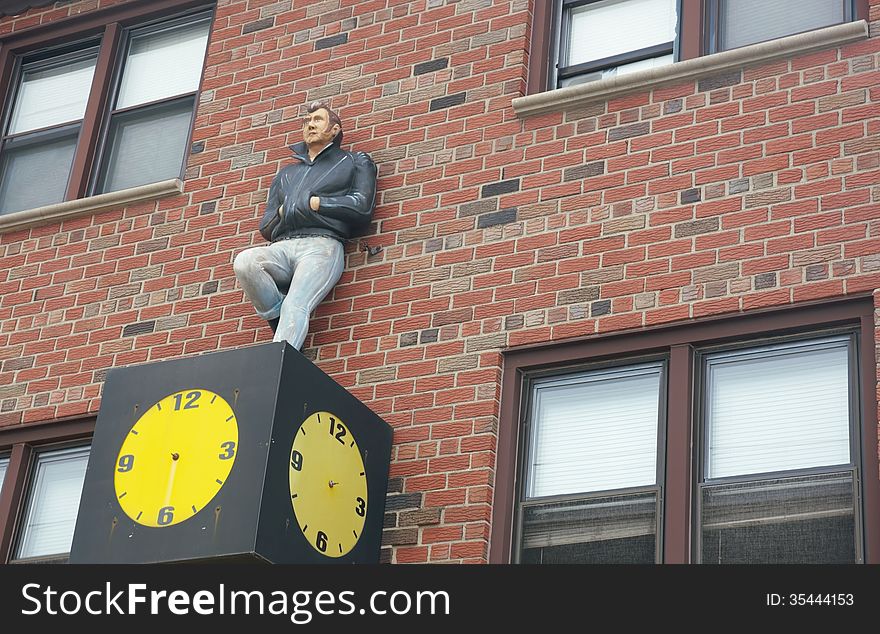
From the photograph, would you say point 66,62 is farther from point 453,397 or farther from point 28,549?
point 453,397

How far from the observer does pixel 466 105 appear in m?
9.98

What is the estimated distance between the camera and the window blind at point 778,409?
8.02 meters

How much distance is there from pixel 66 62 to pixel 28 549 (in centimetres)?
411

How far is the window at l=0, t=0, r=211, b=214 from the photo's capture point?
11320mm

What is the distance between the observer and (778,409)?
821cm

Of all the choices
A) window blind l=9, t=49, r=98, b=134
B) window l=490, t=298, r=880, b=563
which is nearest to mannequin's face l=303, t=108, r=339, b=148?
window l=490, t=298, r=880, b=563

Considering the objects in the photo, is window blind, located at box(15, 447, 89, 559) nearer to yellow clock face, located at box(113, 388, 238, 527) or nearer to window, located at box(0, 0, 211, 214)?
yellow clock face, located at box(113, 388, 238, 527)

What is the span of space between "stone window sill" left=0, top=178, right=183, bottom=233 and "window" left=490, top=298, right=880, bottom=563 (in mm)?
3048

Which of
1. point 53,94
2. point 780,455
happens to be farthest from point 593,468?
point 53,94

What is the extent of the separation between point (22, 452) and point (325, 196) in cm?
254

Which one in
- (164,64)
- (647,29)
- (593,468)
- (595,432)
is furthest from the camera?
(164,64)

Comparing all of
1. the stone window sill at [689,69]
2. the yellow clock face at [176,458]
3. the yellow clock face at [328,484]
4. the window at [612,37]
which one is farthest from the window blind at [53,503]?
the window at [612,37]

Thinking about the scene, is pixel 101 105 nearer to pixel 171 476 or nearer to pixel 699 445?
pixel 171 476

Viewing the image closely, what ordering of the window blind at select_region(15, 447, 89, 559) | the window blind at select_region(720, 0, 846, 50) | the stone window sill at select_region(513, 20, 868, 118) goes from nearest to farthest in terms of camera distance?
the stone window sill at select_region(513, 20, 868, 118) < the window blind at select_region(720, 0, 846, 50) < the window blind at select_region(15, 447, 89, 559)
